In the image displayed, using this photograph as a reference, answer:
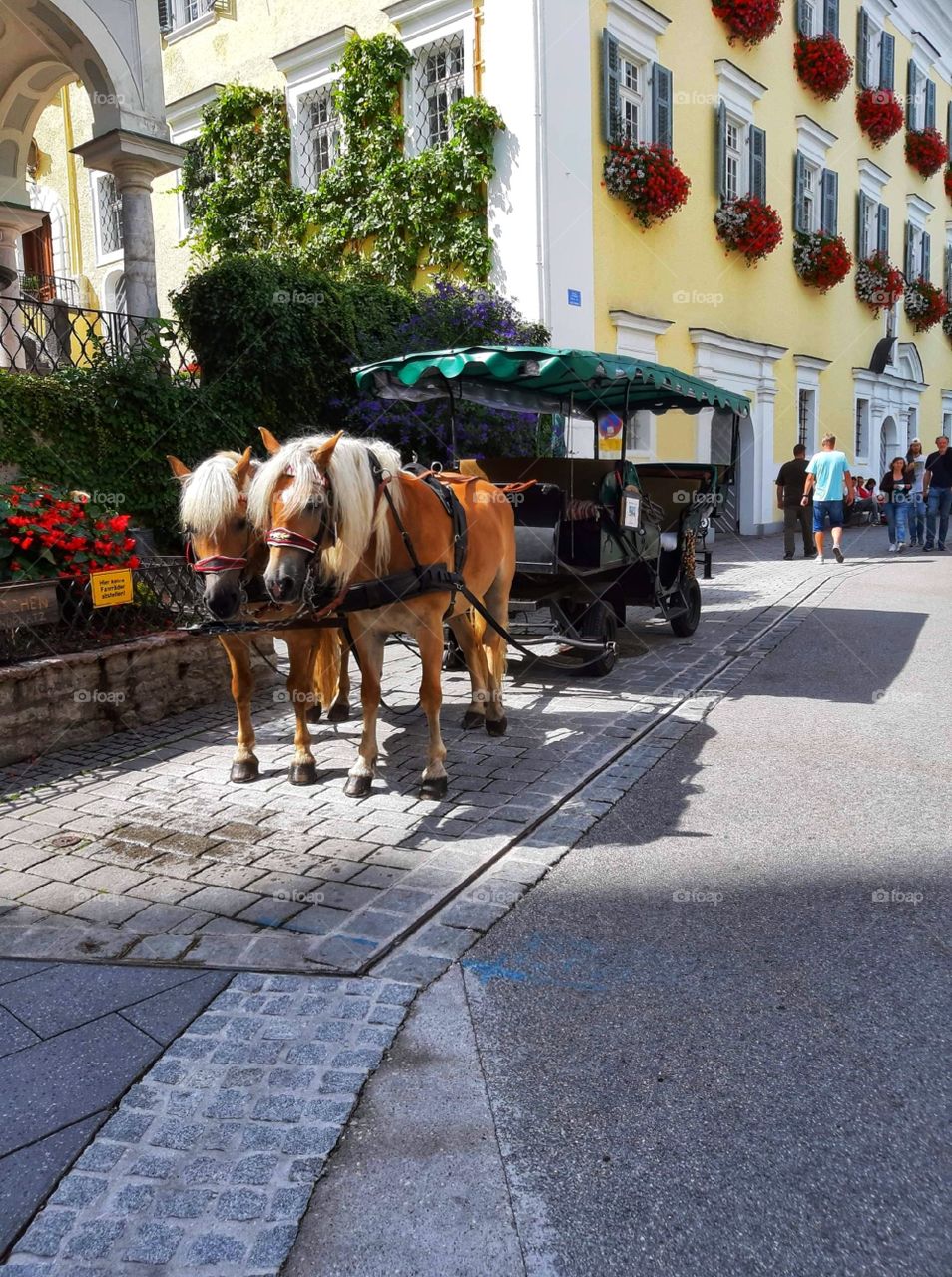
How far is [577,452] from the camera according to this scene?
14.7 meters

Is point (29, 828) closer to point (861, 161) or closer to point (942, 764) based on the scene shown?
point (942, 764)

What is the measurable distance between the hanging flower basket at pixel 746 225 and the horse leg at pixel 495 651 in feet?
47.8

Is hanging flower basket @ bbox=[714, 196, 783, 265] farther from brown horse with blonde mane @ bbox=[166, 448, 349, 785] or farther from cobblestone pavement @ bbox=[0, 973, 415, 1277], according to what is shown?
cobblestone pavement @ bbox=[0, 973, 415, 1277]

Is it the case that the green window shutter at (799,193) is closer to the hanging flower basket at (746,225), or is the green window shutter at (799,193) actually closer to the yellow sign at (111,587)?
the hanging flower basket at (746,225)

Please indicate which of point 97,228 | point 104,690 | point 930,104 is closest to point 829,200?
point 930,104

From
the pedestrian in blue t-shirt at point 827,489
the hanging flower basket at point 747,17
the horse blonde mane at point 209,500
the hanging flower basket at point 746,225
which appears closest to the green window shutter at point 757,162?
the hanging flower basket at point 746,225

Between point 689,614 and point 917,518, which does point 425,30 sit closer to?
point 689,614

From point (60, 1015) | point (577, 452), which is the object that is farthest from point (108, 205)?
point (60, 1015)

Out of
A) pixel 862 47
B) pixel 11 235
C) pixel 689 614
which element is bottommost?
pixel 689 614

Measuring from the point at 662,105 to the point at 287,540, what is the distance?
49.8 ft

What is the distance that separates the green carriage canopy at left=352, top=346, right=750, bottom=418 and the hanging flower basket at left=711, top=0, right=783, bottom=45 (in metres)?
12.1

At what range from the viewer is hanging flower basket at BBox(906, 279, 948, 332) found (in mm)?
27891

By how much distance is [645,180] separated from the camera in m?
15.3

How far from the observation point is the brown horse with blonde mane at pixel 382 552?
4254 millimetres
